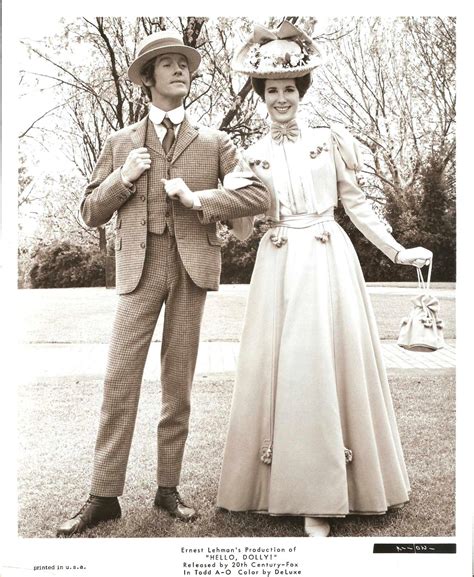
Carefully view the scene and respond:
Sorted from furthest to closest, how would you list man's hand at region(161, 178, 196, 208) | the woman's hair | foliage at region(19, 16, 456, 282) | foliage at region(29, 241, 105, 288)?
foliage at region(29, 241, 105, 288) < foliage at region(19, 16, 456, 282) < the woman's hair < man's hand at region(161, 178, 196, 208)

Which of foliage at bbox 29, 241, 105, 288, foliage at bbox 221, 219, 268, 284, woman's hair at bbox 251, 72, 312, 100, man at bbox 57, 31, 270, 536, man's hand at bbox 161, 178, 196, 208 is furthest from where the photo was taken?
foliage at bbox 221, 219, 268, 284

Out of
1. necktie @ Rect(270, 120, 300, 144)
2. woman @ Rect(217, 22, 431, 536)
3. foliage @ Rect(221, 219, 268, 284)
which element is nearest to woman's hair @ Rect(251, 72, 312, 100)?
woman @ Rect(217, 22, 431, 536)

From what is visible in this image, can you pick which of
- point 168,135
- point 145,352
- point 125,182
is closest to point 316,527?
point 145,352

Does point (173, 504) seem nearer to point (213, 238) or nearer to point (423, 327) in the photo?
point (213, 238)

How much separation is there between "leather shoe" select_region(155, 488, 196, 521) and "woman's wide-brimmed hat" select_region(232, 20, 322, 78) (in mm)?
1885

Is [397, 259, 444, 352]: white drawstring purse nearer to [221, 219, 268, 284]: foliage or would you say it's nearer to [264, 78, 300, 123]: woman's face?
[264, 78, 300, 123]: woman's face

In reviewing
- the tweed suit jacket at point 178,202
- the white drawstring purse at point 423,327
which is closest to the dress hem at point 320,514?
the white drawstring purse at point 423,327

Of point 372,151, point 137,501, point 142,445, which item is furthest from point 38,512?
point 372,151

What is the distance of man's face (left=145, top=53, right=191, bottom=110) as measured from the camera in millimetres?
3303

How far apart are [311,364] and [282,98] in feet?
3.79

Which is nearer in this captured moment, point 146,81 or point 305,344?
point 305,344

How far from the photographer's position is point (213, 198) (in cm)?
322

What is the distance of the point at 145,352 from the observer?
333 centimetres

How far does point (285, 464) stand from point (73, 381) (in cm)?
194
